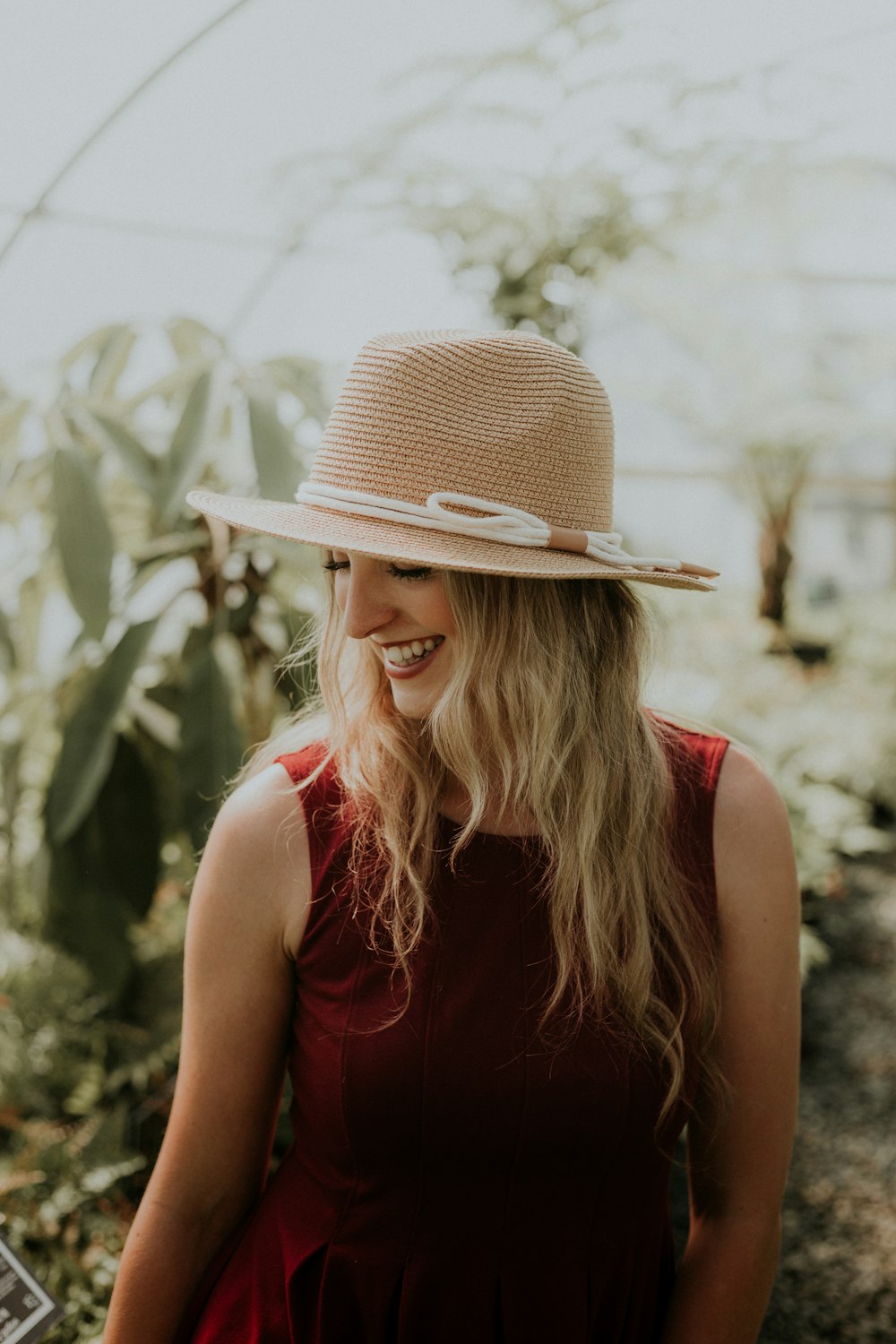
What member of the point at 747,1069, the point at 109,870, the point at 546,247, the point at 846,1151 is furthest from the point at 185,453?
the point at 846,1151

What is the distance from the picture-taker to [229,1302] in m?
1.02

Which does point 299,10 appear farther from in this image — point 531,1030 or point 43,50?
point 531,1030

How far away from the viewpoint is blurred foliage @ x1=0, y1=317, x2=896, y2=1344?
5.37ft

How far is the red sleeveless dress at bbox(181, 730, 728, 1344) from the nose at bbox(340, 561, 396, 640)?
0.20 m

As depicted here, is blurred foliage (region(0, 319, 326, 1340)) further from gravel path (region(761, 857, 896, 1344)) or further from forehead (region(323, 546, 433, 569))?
gravel path (region(761, 857, 896, 1344))

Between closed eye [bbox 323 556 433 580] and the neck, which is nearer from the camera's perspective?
closed eye [bbox 323 556 433 580]

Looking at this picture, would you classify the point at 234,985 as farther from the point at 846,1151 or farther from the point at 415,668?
the point at 846,1151

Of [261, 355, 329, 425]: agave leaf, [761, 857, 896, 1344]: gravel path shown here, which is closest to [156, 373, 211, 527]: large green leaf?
[261, 355, 329, 425]: agave leaf

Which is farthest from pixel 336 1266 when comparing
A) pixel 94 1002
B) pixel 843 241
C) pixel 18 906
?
pixel 843 241

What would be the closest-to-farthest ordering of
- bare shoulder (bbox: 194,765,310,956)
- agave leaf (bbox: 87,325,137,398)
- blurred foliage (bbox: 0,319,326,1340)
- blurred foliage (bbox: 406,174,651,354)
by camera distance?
bare shoulder (bbox: 194,765,310,956) < blurred foliage (bbox: 0,319,326,1340) < agave leaf (bbox: 87,325,137,398) < blurred foliage (bbox: 406,174,651,354)

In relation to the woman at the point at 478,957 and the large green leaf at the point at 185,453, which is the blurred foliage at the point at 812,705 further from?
the large green leaf at the point at 185,453

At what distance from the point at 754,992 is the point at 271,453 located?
1.00 metres

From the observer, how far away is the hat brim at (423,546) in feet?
2.84

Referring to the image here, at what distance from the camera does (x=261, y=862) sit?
1005 mm
